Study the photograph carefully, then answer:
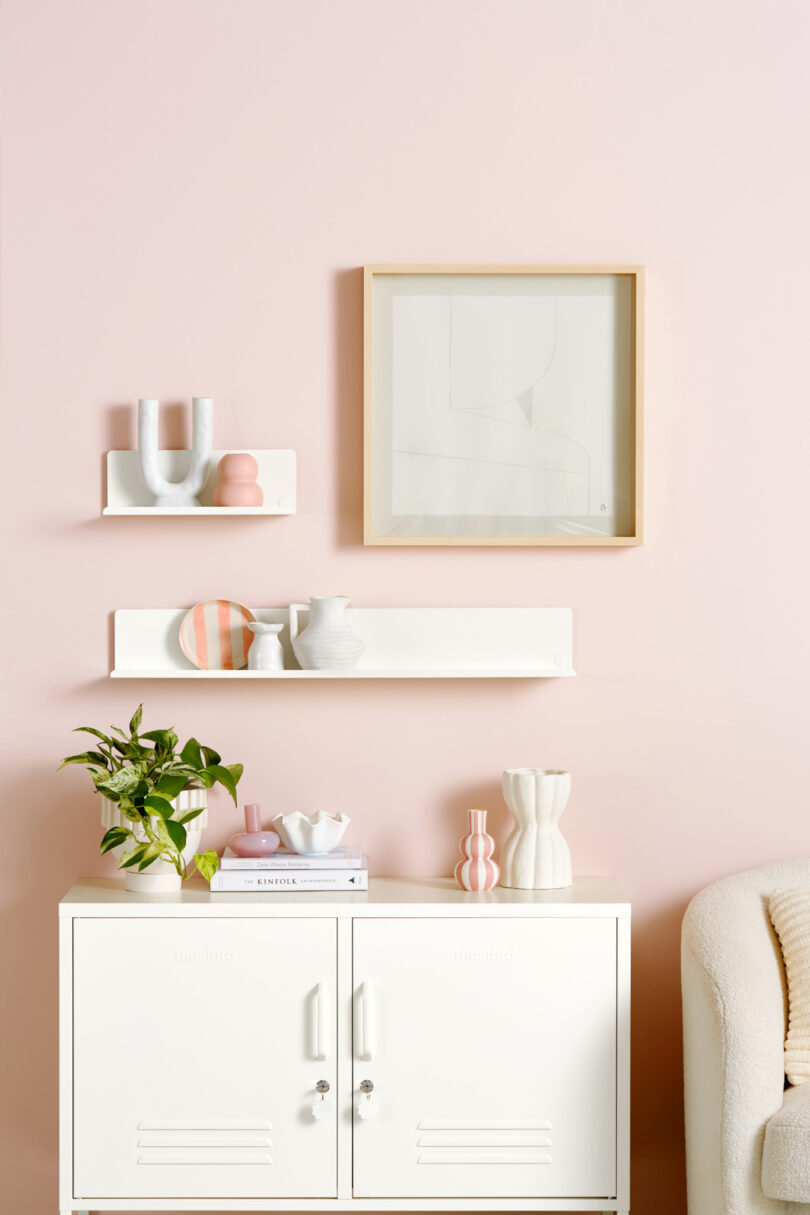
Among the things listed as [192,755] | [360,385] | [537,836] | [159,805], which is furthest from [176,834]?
[360,385]

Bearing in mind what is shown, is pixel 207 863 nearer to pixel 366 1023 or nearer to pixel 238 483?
pixel 366 1023

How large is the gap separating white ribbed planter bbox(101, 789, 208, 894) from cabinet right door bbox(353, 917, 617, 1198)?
1.22 ft

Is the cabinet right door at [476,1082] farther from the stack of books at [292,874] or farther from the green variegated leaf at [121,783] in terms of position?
the green variegated leaf at [121,783]

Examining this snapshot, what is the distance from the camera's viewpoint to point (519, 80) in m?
2.34

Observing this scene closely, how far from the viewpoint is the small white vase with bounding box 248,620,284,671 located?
2.26 metres

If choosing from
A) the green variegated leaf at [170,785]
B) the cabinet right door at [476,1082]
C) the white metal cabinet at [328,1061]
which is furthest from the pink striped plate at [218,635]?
the cabinet right door at [476,1082]

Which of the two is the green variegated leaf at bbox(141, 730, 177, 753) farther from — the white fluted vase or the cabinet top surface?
the white fluted vase

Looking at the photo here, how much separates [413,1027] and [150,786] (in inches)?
24.3

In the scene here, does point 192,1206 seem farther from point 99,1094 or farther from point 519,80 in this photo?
point 519,80

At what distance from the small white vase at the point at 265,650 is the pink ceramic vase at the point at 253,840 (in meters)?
0.26

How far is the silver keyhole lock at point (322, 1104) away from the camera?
204 cm

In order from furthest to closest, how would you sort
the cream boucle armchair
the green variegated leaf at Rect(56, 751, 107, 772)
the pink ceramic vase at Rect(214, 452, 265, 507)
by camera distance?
the pink ceramic vase at Rect(214, 452, 265, 507), the green variegated leaf at Rect(56, 751, 107, 772), the cream boucle armchair

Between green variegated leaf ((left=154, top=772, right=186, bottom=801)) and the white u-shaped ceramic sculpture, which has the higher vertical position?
the white u-shaped ceramic sculpture

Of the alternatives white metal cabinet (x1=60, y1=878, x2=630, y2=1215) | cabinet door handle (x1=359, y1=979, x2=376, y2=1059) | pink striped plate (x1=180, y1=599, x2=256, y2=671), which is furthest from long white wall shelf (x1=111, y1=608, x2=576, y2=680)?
cabinet door handle (x1=359, y1=979, x2=376, y2=1059)
